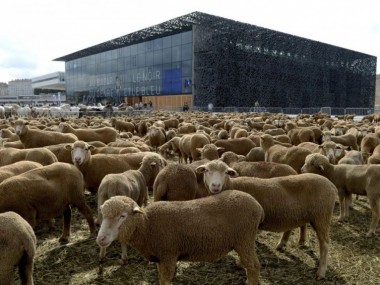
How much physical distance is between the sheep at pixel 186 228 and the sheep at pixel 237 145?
5617mm

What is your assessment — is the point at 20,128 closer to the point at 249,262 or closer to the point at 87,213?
the point at 87,213

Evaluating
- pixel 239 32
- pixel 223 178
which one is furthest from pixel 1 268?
pixel 239 32

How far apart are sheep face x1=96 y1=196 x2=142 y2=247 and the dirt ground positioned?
1251 millimetres

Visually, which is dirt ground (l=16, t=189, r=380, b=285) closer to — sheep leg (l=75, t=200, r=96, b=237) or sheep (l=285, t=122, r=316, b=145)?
sheep leg (l=75, t=200, r=96, b=237)

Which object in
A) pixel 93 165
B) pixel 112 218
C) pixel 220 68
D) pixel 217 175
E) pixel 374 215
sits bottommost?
pixel 374 215

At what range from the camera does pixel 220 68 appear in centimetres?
5006

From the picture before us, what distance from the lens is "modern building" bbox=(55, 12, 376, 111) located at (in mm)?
50031

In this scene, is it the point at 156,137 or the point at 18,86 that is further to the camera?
the point at 18,86

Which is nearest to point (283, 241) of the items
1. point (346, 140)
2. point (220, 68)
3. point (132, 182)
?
point (132, 182)

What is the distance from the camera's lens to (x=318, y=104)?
210 ft

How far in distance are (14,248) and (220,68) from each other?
48.5 metres

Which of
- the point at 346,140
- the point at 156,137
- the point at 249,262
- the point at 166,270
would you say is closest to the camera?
the point at 166,270

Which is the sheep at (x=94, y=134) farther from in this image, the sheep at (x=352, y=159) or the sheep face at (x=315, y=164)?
the sheep at (x=352, y=159)

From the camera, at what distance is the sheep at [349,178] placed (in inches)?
234
